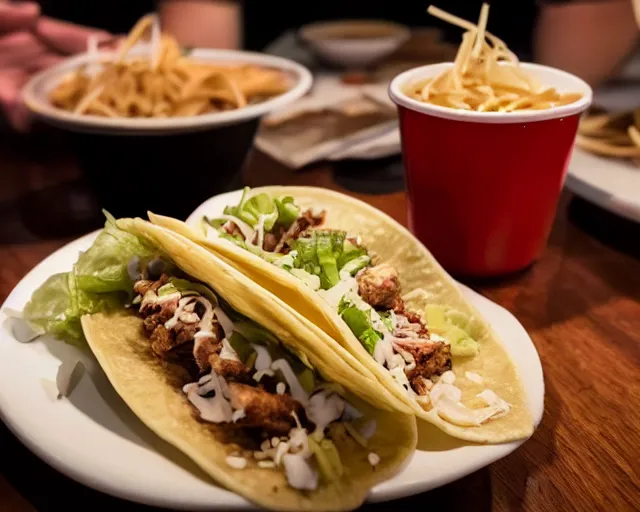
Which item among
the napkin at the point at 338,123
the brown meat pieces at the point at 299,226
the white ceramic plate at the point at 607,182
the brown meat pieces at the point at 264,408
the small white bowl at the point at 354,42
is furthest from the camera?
the small white bowl at the point at 354,42

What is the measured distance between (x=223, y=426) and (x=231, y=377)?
0.07 meters

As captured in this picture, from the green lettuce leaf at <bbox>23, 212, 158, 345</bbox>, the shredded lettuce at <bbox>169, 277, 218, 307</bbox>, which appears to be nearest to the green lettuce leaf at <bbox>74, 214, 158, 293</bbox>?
the green lettuce leaf at <bbox>23, 212, 158, 345</bbox>

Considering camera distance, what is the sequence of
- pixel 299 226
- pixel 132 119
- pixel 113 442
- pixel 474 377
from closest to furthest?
1. pixel 113 442
2. pixel 474 377
3. pixel 299 226
4. pixel 132 119

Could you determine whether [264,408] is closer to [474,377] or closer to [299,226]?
[474,377]

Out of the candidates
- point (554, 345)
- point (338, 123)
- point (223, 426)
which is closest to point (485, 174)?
point (554, 345)

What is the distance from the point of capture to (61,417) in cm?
86

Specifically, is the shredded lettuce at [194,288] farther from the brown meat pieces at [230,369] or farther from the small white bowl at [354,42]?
the small white bowl at [354,42]

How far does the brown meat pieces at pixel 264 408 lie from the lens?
862mm

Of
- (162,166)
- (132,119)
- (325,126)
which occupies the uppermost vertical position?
(132,119)

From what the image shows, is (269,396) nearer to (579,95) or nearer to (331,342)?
(331,342)

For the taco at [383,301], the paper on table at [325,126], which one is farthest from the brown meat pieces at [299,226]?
the paper on table at [325,126]

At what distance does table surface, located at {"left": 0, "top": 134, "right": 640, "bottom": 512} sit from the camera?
89cm

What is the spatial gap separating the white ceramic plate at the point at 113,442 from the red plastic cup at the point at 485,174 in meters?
0.42

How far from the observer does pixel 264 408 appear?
2.84 feet
